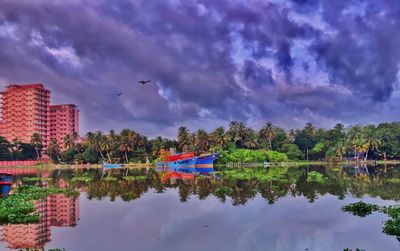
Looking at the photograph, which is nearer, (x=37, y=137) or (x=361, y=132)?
(x=361, y=132)

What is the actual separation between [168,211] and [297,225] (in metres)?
9.60

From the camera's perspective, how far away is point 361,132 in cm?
12912

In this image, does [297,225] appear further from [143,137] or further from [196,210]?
[143,137]

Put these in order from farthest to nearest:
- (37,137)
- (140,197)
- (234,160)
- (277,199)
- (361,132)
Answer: (37,137) < (361,132) < (234,160) < (140,197) < (277,199)

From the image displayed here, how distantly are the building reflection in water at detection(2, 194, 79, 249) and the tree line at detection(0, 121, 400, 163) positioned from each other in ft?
287

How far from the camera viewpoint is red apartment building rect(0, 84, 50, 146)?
17512 centimetres

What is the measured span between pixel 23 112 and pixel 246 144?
341 ft

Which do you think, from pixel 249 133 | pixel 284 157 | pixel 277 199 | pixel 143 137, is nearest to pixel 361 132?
pixel 284 157

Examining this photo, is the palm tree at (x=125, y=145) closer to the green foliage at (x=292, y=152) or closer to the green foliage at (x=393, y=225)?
the green foliage at (x=292, y=152)

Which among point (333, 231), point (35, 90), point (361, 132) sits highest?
point (35, 90)

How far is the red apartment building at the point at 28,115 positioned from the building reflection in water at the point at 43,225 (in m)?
154

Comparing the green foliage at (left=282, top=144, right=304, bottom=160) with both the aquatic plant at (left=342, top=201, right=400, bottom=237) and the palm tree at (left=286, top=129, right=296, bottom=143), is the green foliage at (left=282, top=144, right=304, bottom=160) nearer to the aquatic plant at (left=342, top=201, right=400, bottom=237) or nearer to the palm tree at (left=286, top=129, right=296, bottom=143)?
the palm tree at (left=286, top=129, right=296, bottom=143)

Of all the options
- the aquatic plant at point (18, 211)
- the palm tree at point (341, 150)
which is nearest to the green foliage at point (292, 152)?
the palm tree at point (341, 150)

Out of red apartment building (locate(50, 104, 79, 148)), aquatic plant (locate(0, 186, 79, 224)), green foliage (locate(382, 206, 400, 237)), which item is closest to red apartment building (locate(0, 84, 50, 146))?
red apartment building (locate(50, 104, 79, 148))
